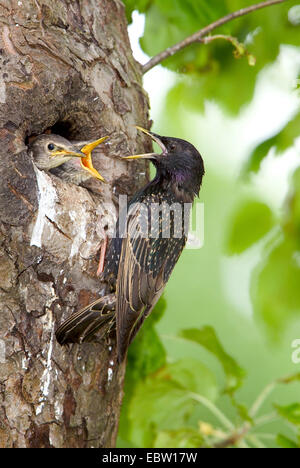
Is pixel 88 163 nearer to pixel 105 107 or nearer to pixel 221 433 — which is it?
pixel 105 107

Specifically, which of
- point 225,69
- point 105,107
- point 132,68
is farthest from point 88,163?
point 225,69

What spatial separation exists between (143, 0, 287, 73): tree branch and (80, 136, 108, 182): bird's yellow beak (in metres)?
0.53

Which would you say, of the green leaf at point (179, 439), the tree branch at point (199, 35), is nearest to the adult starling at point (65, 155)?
the tree branch at point (199, 35)

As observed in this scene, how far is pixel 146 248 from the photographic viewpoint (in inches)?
125

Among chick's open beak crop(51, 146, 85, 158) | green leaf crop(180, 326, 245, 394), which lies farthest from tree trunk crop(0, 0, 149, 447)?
green leaf crop(180, 326, 245, 394)

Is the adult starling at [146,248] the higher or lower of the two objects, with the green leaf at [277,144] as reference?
lower

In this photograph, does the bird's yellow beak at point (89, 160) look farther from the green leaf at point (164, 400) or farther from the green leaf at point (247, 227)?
the green leaf at point (164, 400)

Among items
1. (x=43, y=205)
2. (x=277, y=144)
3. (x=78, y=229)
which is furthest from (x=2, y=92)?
(x=277, y=144)

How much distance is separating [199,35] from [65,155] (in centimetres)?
90

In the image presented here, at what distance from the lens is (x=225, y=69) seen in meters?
3.68

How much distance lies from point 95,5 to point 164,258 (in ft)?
4.11

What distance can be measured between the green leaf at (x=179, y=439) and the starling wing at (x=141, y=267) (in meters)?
0.63

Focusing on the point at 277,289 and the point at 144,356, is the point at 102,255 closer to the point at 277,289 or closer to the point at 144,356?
the point at 144,356

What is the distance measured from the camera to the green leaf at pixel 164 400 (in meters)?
3.32
